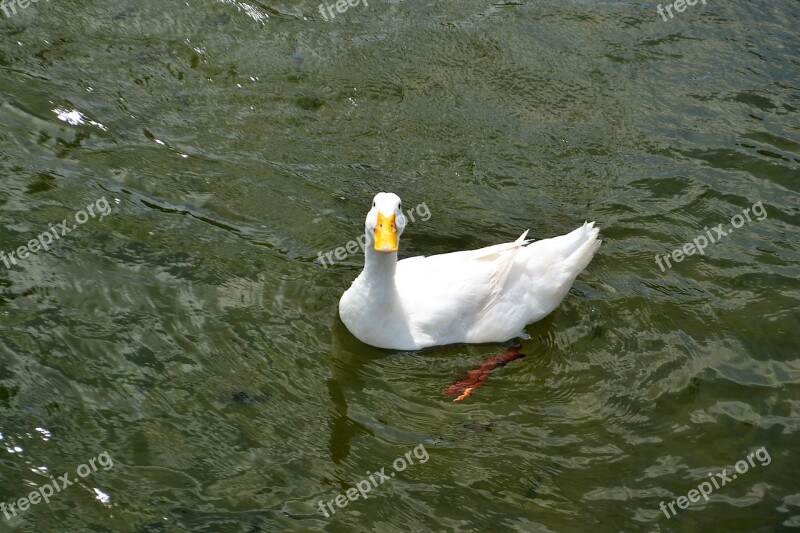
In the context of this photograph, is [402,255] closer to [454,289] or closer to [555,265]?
[454,289]

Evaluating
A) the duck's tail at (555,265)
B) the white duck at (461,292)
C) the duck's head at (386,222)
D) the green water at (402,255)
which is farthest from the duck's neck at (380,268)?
the duck's tail at (555,265)

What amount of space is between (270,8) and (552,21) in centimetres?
322

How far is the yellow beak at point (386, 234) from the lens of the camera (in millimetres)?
5625

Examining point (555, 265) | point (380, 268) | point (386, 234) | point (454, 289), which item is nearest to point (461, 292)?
point (454, 289)

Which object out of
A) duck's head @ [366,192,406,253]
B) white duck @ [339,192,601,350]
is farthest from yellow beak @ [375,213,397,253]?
white duck @ [339,192,601,350]

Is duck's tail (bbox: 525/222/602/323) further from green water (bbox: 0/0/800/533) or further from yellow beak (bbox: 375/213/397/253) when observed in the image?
yellow beak (bbox: 375/213/397/253)

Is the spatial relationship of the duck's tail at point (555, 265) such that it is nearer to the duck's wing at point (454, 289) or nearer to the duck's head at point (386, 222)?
the duck's wing at point (454, 289)

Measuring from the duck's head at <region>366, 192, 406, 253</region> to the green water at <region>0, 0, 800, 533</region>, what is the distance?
0.99 metres

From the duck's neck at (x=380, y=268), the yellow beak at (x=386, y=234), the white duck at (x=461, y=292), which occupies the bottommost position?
the white duck at (x=461, y=292)

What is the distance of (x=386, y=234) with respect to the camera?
5.67 m

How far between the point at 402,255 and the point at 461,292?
104cm

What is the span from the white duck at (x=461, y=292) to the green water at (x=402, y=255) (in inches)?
6.8

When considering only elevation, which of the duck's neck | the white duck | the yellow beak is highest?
the yellow beak

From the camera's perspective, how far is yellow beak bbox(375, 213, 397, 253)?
18.5ft
